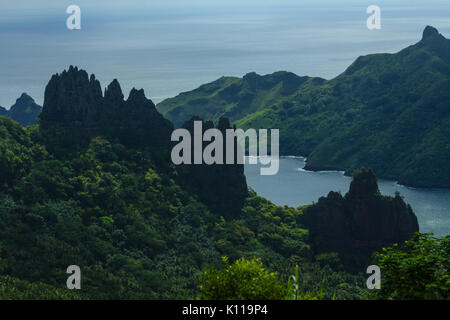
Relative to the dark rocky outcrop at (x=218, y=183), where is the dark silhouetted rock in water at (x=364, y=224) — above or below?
below

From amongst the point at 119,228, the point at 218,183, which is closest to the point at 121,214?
the point at 119,228

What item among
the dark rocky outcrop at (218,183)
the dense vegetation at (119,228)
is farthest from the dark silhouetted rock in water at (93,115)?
the dark rocky outcrop at (218,183)

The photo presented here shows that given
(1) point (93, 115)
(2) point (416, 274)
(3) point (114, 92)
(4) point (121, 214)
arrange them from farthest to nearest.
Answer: (3) point (114, 92) < (1) point (93, 115) < (4) point (121, 214) < (2) point (416, 274)

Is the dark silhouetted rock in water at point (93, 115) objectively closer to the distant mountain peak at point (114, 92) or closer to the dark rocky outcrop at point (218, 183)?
the distant mountain peak at point (114, 92)

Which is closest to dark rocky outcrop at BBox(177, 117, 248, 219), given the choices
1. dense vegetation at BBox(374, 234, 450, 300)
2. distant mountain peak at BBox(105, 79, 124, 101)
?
distant mountain peak at BBox(105, 79, 124, 101)

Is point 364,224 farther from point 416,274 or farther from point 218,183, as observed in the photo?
point 416,274

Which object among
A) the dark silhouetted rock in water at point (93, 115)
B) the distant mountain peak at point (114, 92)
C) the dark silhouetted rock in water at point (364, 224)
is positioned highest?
the distant mountain peak at point (114, 92)
